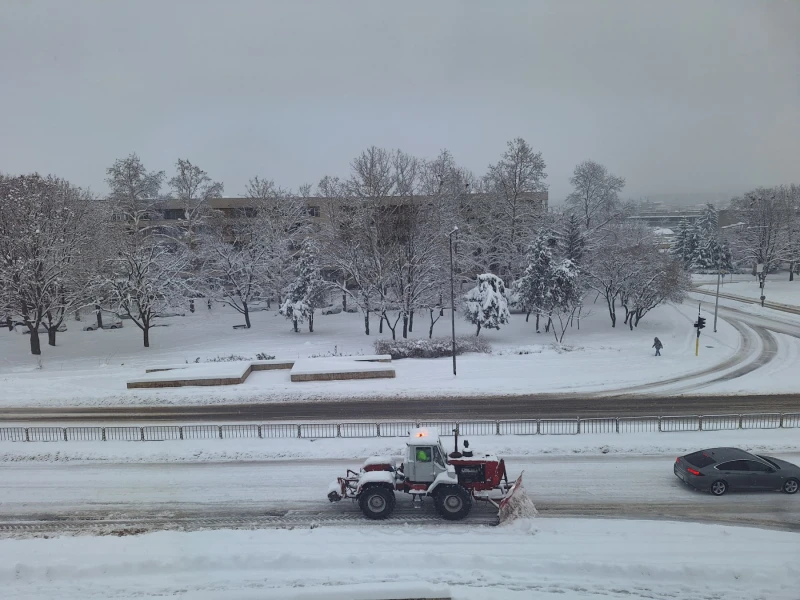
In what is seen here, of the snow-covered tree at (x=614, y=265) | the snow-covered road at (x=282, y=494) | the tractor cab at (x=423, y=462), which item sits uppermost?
the snow-covered tree at (x=614, y=265)

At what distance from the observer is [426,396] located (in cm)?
2300

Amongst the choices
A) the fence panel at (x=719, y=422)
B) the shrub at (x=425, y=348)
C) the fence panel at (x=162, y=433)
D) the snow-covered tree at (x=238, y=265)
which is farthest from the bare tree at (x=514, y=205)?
the fence panel at (x=162, y=433)

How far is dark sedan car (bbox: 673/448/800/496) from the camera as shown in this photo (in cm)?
1333

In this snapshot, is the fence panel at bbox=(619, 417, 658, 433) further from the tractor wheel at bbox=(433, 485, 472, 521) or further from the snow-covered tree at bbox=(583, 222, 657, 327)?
the snow-covered tree at bbox=(583, 222, 657, 327)

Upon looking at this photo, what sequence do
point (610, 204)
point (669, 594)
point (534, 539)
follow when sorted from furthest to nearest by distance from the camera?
point (610, 204)
point (534, 539)
point (669, 594)

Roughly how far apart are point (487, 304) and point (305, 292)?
44.6ft

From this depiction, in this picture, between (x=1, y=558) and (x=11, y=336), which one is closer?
(x=1, y=558)

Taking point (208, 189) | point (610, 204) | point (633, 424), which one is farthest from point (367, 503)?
point (610, 204)

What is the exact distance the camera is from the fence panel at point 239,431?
711 inches

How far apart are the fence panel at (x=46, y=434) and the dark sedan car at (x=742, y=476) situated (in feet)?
64.5

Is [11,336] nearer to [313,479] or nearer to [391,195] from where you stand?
[391,195]

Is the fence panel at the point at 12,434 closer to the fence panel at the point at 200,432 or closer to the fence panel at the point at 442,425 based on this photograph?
the fence panel at the point at 200,432

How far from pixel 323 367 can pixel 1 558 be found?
54.8 feet

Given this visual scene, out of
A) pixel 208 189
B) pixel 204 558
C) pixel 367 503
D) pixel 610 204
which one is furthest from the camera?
pixel 610 204
